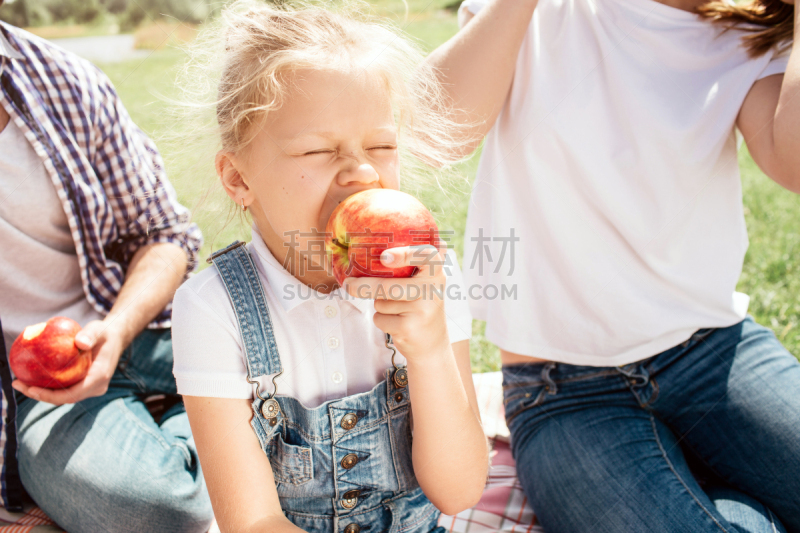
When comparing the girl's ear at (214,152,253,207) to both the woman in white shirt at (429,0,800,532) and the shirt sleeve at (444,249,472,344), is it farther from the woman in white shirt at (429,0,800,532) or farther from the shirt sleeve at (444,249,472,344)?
the woman in white shirt at (429,0,800,532)

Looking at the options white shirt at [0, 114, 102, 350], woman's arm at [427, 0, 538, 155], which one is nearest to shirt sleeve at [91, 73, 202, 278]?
white shirt at [0, 114, 102, 350]

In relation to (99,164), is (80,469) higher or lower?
lower

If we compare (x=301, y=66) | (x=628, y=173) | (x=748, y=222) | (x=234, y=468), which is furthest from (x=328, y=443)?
(x=748, y=222)

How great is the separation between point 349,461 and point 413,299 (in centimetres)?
47

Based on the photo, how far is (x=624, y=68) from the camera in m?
1.76

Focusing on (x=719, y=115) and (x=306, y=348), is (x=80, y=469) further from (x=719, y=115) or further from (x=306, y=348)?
(x=719, y=115)

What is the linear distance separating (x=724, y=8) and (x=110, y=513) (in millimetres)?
2286

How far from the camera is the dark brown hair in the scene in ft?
5.61

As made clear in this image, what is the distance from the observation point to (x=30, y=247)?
1.89 m

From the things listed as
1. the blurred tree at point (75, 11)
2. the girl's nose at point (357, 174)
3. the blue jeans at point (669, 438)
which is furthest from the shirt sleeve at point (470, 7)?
the blurred tree at point (75, 11)

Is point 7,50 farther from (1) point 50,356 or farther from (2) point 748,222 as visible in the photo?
(2) point 748,222

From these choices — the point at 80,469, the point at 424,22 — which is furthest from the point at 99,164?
the point at 424,22

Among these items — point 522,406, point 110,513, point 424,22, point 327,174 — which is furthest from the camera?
point 424,22

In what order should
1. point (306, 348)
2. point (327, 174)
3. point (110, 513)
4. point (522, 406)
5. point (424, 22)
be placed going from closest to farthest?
point (327, 174) → point (306, 348) → point (110, 513) → point (522, 406) → point (424, 22)
